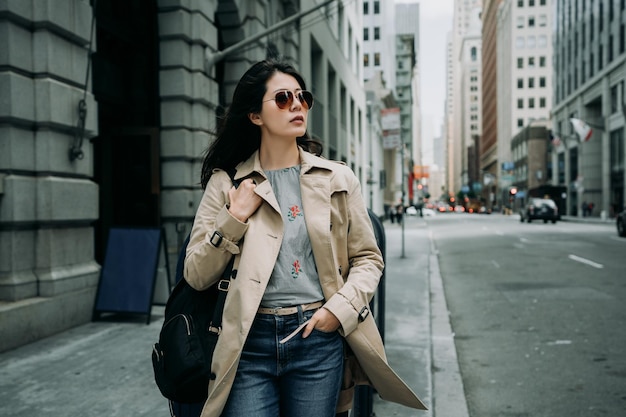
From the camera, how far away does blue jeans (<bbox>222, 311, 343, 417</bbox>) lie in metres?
1.97

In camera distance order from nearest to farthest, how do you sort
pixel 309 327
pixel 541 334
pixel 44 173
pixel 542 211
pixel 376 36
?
pixel 309 327
pixel 44 173
pixel 541 334
pixel 542 211
pixel 376 36

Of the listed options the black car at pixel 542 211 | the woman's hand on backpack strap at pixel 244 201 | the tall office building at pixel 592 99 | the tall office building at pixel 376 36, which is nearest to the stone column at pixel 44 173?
the woman's hand on backpack strap at pixel 244 201

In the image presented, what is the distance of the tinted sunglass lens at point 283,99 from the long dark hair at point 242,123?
77 millimetres

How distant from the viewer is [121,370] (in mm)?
4863

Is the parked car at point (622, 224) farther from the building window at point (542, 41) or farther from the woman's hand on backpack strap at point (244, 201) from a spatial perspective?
the building window at point (542, 41)

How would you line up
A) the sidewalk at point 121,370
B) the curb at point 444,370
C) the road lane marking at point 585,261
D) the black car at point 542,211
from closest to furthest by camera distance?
1. the sidewalk at point 121,370
2. the curb at point 444,370
3. the road lane marking at point 585,261
4. the black car at point 542,211

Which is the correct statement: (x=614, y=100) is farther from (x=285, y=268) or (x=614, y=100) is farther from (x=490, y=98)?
(x=490, y=98)

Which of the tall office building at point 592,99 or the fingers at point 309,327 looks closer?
the fingers at point 309,327

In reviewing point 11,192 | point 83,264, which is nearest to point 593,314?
point 83,264

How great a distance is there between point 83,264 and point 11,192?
1450 mm

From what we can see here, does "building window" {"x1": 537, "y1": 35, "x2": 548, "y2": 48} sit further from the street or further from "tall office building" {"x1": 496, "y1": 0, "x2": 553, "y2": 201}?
the street

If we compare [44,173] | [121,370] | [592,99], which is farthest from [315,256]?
[592,99]

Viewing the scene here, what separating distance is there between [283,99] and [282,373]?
106 cm

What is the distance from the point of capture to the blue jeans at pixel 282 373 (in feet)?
6.45
